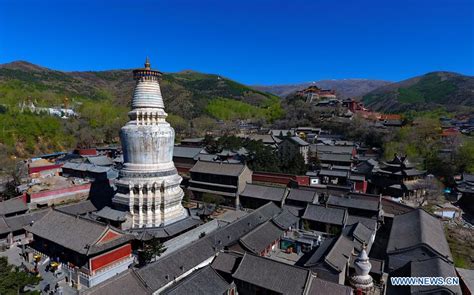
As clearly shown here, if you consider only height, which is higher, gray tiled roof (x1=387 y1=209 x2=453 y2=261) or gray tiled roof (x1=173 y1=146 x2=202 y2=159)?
gray tiled roof (x1=173 y1=146 x2=202 y2=159)

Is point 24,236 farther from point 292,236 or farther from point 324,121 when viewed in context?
point 324,121

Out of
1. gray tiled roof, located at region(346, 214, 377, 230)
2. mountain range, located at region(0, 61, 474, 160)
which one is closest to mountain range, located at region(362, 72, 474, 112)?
mountain range, located at region(0, 61, 474, 160)

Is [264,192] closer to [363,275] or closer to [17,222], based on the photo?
[363,275]

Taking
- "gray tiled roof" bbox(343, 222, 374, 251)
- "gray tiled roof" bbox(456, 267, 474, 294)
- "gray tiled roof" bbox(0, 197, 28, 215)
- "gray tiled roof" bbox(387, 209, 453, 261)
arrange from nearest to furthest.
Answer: "gray tiled roof" bbox(456, 267, 474, 294) < "gray tiled roof" bbox(387, 209, 453, 261) < "gray tiled roof" bbox(343, 222, 374, 251) < "gray tiled roof" bbox(0, 197, 28, 215)

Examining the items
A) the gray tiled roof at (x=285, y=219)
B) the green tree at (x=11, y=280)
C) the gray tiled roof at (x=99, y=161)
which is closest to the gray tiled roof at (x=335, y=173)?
the gray tiled roof at (x=285, y=219)

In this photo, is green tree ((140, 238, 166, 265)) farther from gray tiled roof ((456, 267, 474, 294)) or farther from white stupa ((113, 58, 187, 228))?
gray tiled roof ((456, 267, 474, 294))

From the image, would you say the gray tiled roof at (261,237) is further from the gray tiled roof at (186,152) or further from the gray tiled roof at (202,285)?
the gray tiled roof at (186,152)

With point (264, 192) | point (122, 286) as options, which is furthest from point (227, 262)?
point (264, 192)
